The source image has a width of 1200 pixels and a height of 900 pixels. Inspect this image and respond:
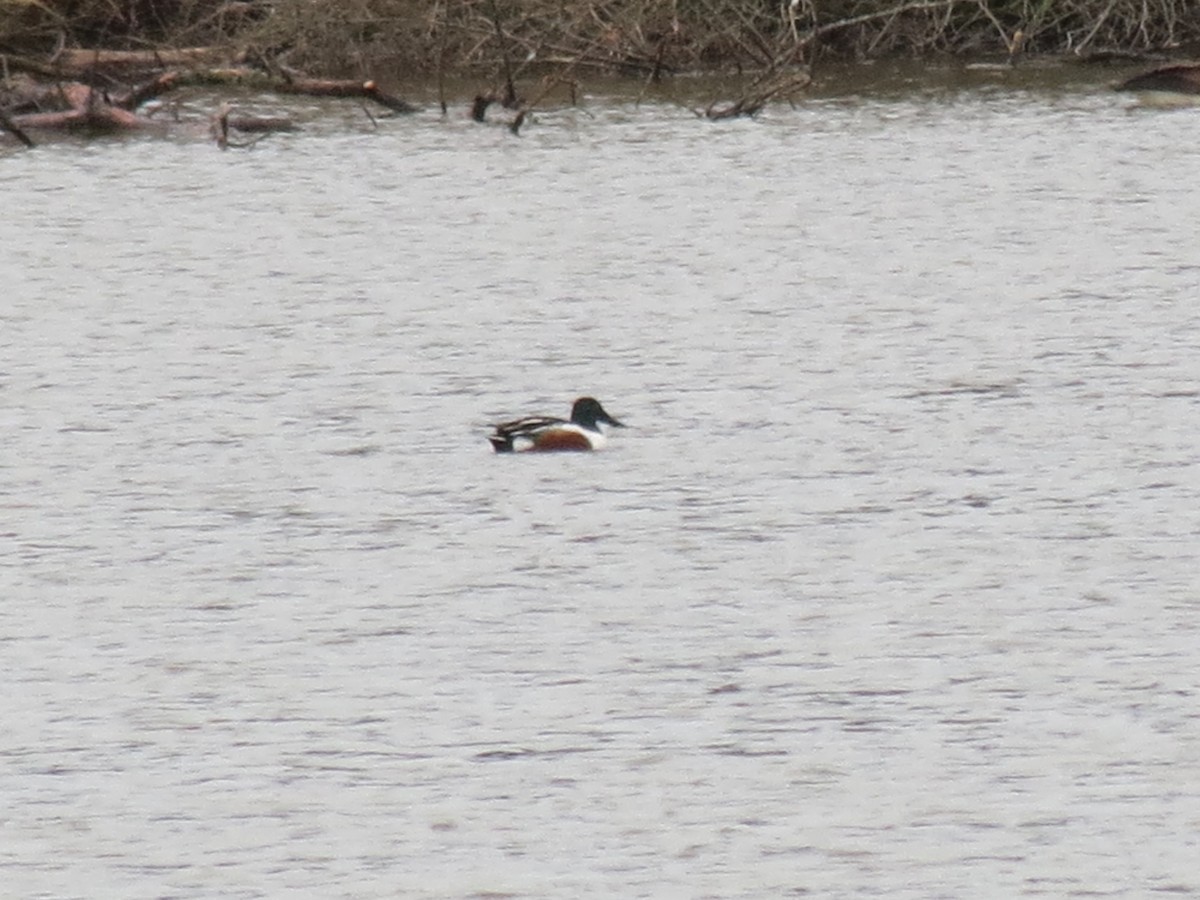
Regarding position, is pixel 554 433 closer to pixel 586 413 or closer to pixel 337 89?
pixel 586 413

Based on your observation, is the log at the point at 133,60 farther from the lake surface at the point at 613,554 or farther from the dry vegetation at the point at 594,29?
the lake surface at the point at 613,554

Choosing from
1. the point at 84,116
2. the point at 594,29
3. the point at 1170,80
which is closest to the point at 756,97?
the point at 594,29

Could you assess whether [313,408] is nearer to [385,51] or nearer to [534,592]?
[534,592]

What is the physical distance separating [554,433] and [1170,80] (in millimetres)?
17244

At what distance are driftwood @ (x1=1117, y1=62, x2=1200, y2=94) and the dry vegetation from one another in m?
2.27

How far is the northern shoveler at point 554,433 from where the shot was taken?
502 inches

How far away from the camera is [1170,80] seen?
94.0 feet

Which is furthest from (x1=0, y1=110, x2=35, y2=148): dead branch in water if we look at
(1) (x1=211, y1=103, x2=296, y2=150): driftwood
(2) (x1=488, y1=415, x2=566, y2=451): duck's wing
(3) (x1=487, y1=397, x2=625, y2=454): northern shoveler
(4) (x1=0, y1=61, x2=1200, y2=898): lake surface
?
(2) (x1=488, y1=415, x2=566, y2=451): duck's wing

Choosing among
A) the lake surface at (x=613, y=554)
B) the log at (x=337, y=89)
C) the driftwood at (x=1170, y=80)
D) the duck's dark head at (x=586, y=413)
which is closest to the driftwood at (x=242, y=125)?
the log at (x=337, y=89)

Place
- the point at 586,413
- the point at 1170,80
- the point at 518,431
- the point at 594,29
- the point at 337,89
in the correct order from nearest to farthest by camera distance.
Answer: the point at 518,431
the point at 586,413
the point at 337,89
the point at 1170,80
the point at 594,29

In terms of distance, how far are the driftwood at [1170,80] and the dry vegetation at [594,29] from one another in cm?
227

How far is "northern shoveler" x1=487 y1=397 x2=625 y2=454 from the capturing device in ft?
41.8

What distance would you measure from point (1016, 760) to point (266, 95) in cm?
2457

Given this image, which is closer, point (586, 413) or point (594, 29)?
point (586, 413)
